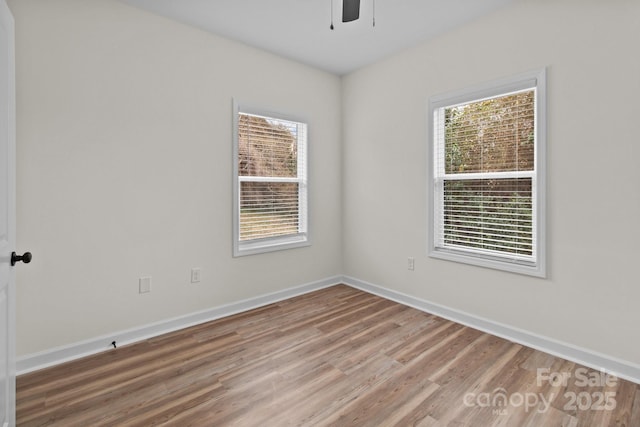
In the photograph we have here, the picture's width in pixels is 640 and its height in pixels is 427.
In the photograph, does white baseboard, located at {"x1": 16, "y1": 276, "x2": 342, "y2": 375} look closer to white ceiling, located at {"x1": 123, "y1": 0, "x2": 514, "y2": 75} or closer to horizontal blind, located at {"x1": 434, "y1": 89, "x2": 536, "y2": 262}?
horizontal blind, located at {"x1": 434, "y1": 89, "x2": 536, "y2": 262}

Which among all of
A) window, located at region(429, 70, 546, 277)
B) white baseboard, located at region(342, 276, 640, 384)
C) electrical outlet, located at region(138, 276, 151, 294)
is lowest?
white baseboard, located at region(342, 276, 640, 384)

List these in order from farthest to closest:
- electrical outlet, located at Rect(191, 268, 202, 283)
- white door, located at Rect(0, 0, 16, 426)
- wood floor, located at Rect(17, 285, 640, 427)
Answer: electrical outlet, located at Rect(191, 268, 202, 283), wood floor, located at Rect(17, 285, 640, 427), white door, located at Rect(0, 0, 16, 426)

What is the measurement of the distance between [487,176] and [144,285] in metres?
3.10

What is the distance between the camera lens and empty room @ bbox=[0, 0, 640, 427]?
200 centimetres

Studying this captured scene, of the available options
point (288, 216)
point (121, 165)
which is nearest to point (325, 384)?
point (288, 216)

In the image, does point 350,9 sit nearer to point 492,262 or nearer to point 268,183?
point 268,183

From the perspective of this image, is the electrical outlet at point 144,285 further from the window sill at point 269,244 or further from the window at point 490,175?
the window at point 490,175

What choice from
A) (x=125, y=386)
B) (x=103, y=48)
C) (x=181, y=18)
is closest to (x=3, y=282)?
(x=125, y=386)

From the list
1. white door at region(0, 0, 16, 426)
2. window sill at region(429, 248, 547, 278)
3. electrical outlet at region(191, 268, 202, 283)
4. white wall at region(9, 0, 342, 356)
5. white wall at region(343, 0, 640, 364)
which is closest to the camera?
white door at region(0, 0, 16, 426)

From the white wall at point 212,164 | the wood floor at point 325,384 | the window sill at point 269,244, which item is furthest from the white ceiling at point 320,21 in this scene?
the wood floor at point 325,384

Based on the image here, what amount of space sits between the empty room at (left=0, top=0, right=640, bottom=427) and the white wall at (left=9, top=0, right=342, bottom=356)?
15 millimetres

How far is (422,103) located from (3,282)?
3.37m

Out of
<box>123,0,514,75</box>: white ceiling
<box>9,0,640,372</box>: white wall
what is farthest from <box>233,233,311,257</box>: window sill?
<box>123,0,514,75</box>: white ceiling

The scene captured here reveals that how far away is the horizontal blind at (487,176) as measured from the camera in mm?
2658
